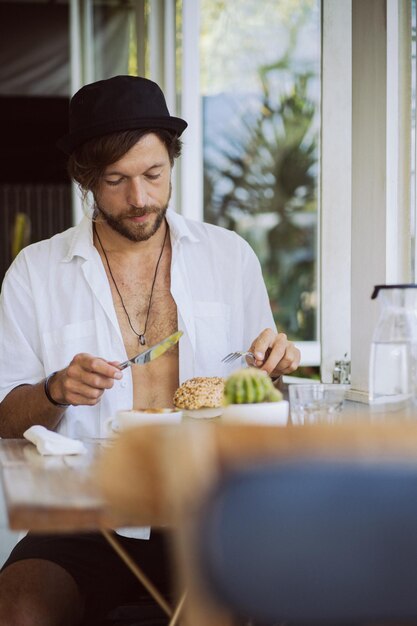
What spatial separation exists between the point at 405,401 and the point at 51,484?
2.34 feet

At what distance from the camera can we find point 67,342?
2.41 metres

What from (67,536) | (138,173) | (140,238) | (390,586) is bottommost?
(67,536)

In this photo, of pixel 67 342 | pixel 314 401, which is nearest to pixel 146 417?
pixel 314 401

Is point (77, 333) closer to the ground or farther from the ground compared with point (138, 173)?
closer to the ground

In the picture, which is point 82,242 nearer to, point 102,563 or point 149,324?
point 149,324

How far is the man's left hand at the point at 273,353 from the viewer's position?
6.68 ft

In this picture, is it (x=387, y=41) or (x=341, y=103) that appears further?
(x=341, y=103)

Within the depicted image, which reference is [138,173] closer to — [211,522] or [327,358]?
[327,358]

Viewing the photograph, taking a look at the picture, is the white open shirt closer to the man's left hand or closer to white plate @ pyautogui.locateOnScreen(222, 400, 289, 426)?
the man's left hand

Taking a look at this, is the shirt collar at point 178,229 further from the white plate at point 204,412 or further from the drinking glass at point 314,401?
the drinking glass at point 314,401

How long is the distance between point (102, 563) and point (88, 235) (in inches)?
36.2

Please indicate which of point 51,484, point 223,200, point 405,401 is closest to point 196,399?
point 405,401

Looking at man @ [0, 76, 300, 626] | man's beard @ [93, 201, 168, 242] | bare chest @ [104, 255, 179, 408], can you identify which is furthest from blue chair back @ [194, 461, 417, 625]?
man's beard @ [93, 201, 168, 242]

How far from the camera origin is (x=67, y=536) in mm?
2004
